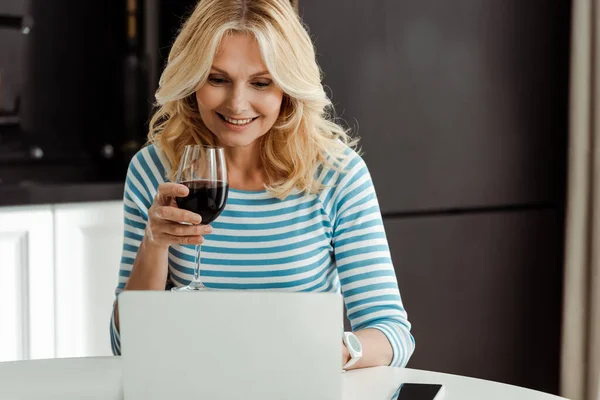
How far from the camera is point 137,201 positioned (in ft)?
5.66

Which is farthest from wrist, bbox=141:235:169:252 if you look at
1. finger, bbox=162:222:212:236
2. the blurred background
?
the blurred background

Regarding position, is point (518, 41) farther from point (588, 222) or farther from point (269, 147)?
point (269, 147)

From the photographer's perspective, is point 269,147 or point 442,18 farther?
point 442,18

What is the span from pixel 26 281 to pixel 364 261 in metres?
1.24

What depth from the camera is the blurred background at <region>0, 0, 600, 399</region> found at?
249 cm

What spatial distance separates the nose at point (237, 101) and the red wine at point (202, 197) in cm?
27

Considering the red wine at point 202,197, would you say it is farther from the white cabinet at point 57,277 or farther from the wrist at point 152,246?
the white cabinet at point 57,277

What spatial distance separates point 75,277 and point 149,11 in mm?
1017

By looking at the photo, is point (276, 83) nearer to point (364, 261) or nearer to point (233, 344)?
point (364, 261)

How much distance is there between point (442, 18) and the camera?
104 inches

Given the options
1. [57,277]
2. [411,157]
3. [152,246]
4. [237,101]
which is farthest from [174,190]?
[411,157]

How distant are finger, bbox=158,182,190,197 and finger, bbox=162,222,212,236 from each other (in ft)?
0.17

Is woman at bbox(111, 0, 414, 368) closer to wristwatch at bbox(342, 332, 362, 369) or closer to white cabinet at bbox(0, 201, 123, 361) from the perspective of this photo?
wristwatch at bbox(342, 332, 362, 369)

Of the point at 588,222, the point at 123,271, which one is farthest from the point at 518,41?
the point at 123,271
